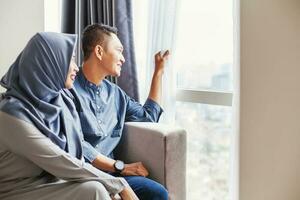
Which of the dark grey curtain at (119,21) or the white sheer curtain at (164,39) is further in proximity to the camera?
the dark grey curtain at (119,21)

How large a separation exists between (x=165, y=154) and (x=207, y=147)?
1.64 ft

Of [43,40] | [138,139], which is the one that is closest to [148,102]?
[138,139]

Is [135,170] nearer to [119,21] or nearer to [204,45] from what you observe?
[204,45]

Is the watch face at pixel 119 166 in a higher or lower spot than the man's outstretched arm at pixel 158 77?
lower

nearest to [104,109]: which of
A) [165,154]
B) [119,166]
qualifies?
[119,166]

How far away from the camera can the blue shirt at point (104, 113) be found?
1.72 meters

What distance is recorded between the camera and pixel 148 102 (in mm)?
1985

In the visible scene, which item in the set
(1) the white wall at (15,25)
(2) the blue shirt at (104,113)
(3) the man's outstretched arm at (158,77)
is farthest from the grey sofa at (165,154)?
(1) the white wall at (15,25)

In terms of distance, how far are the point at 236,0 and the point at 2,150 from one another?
1.20m

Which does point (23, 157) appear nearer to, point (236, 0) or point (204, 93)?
point (204, 93)

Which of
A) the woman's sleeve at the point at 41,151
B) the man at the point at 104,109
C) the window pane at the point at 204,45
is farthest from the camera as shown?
the window pane at the point at 204,45

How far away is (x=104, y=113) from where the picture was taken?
1819 millimetres

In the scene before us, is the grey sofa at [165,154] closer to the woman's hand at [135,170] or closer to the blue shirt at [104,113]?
the woman's hand at [135,170]
